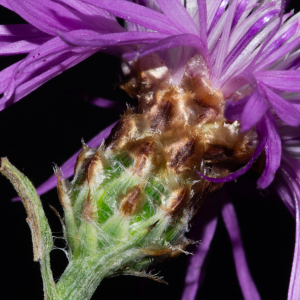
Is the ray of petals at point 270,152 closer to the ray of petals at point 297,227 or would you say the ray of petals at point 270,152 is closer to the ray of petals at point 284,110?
the ray of petals at point 284,110

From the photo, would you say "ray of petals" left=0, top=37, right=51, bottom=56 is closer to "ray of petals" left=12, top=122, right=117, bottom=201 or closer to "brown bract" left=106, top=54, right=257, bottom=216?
"brown bract" left=106, top=54, right=257, bottom=216

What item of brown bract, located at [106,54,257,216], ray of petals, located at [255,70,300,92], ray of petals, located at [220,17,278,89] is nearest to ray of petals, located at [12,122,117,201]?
brown bract, located at [106,54,257,216]

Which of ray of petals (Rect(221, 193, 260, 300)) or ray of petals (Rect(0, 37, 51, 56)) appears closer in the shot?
ray of petals (Rect(0, 37, 51, 56))

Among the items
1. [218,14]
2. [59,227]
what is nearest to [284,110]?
[218,14]

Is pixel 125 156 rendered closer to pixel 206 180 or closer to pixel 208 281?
pixel 206 180

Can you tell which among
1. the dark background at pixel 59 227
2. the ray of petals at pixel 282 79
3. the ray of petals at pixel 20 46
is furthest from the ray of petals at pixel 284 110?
the dark background at pixel 59 227

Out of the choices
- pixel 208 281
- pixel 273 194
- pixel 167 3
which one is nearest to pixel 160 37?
pixel 167 3
